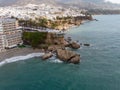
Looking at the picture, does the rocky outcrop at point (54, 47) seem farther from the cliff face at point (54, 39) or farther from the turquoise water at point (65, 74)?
the turquoise water at point (65, 74)

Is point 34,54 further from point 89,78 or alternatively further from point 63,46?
point 89,78

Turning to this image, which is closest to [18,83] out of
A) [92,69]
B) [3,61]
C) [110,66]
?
[3,61]

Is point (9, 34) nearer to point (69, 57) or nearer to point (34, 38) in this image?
point (34, 38)

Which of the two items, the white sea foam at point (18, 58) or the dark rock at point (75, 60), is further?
the white sea foam at point (18, 58)

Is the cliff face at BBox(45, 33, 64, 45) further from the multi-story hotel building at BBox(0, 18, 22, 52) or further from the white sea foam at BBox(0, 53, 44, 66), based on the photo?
the multi-story hotel building at BBox(0, 18, 22, 52)

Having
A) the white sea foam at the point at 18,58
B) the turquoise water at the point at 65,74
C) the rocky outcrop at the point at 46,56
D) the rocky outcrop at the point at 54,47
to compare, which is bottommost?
the turquoise water at the point at 65,74

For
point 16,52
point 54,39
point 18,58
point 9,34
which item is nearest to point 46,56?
point 18,58

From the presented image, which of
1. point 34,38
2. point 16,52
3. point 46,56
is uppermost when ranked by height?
point 34,38

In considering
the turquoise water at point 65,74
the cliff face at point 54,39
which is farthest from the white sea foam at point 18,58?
the cliff face at point 54,39

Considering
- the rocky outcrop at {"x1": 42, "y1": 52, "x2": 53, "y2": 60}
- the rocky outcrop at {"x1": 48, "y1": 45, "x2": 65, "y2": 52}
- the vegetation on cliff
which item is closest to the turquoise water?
the rocky outcrop at {"x1": 42, "y1": 52, "x2": 53, "y2": 60}
